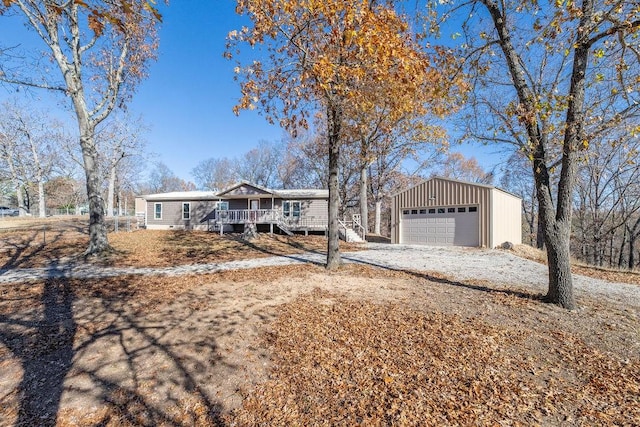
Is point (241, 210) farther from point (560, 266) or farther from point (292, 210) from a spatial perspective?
point (560, 266)

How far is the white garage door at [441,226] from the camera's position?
15227 millimetres

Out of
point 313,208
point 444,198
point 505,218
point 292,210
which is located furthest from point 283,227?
point 505,218

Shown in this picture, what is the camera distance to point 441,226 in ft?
53.7

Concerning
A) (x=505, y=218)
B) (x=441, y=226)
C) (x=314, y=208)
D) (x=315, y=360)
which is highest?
(x=314, y=208)

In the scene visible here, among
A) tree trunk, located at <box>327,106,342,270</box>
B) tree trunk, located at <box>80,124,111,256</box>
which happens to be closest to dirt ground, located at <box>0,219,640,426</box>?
tree trunk, located at <box>327,106,342,270</box>

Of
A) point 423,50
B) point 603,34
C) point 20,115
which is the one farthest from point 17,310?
point 20,115

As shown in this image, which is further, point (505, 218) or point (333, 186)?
point (505, 218)

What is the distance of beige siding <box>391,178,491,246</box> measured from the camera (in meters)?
14.7

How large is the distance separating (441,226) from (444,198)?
1.51 m

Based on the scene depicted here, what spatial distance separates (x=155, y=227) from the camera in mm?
23062

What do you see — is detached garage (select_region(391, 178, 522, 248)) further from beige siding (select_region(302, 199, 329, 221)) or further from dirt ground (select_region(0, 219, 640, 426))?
dirt ground (select_region(0, 219, 640, 426))

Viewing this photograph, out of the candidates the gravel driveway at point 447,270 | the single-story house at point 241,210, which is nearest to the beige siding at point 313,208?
the single-story house at point 241,210

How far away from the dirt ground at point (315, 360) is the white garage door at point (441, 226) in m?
9.48

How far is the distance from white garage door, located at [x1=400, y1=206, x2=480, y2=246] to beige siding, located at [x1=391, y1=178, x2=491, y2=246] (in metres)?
0.26
